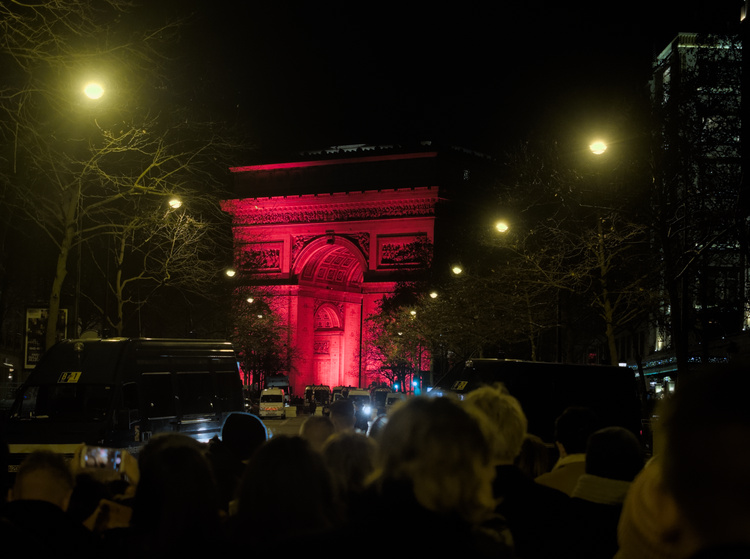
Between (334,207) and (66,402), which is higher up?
(334,207)

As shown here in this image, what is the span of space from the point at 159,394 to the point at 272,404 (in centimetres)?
4186

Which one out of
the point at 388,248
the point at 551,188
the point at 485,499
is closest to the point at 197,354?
the point at 551,188

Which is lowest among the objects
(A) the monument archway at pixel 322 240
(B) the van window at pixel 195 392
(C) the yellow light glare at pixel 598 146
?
(B) the van window at pixel 195 392

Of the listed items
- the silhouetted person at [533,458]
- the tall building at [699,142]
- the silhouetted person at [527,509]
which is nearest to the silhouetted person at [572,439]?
the silhouetted person at [533,458]

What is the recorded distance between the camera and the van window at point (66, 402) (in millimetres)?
17141

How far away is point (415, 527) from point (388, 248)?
80.8 meters

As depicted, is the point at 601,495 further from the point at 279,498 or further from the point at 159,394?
the point at 159,394

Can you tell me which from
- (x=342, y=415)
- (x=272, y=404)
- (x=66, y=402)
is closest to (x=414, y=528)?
(x=342, y=415)

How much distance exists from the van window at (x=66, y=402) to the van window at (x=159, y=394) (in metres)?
0.89

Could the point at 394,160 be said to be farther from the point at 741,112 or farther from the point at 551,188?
the point at 741,112

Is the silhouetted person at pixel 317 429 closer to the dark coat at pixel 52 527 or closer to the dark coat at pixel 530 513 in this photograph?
the dark coat at pixel 530 513

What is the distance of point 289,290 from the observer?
85250 mm

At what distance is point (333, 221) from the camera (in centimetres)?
8588

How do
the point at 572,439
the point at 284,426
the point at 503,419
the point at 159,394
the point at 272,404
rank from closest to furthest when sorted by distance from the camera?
the point at 503,419 < the point at 572,439 < the point at 159,394 < the point at 284,426 < the point at 272,404
